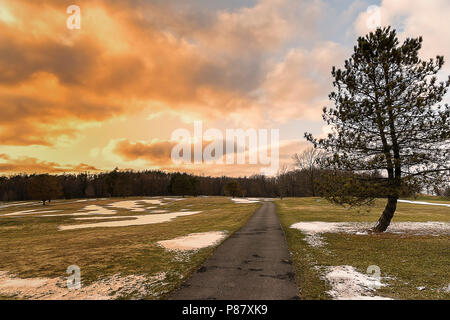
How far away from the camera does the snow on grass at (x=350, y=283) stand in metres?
6.03

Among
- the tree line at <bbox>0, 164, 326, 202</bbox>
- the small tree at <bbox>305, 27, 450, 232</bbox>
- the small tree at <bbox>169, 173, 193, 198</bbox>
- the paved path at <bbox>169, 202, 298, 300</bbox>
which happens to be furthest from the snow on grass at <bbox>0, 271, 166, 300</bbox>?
the small tree at <bbox>169, 173, 193, 198</bbox>

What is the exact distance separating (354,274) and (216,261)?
551 centimetres

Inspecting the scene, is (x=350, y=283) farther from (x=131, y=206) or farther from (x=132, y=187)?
(x=132, y=187)

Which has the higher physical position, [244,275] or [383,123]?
[383,123]

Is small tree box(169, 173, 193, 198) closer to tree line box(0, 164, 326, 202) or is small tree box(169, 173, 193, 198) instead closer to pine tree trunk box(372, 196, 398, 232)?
tree line box(0, 164, 326, 202)

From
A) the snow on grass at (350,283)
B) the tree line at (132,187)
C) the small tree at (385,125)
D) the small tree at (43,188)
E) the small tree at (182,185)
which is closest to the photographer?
the snow on grass at (350,283)

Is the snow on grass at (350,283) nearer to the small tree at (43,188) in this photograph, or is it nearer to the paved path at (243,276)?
the paved path at (243,276)

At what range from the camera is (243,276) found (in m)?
7.46

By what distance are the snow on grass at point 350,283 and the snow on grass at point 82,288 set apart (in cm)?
585

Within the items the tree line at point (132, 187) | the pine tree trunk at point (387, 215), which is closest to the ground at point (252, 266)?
the pine tree trunk at point (387, 215)
